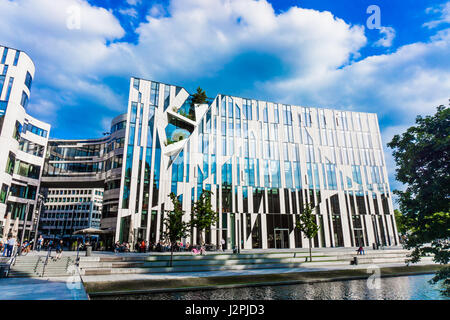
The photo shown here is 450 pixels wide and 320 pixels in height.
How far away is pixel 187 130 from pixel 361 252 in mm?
29203

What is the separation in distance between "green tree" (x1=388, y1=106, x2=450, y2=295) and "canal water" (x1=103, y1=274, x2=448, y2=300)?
2.35 metres

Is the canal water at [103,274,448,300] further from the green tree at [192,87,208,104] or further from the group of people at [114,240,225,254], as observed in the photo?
the green tree at [192,87,208,104]

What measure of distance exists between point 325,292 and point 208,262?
12105 mm

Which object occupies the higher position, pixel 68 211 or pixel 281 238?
pixel 68 211

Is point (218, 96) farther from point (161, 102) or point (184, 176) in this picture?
point (184, 176)

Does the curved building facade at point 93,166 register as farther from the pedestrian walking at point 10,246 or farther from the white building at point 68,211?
the white building at point 68,211

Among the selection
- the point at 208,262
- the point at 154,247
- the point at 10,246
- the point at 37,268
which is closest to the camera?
the point at 37,268

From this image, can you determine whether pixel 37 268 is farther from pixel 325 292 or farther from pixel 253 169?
pixel 253 169

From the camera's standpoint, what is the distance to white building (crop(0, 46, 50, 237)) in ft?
Answer: 112

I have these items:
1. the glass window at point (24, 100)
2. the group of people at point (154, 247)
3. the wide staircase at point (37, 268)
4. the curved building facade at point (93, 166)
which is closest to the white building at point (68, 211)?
the curved building facade at point (93, 166)

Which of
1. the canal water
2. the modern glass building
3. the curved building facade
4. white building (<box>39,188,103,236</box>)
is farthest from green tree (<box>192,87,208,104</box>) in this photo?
white building (<box>39,188,103,236</box>)

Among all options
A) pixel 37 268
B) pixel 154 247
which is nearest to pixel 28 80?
pixel 154 247

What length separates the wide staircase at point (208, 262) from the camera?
20.6 meters

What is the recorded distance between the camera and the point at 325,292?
529 inches
